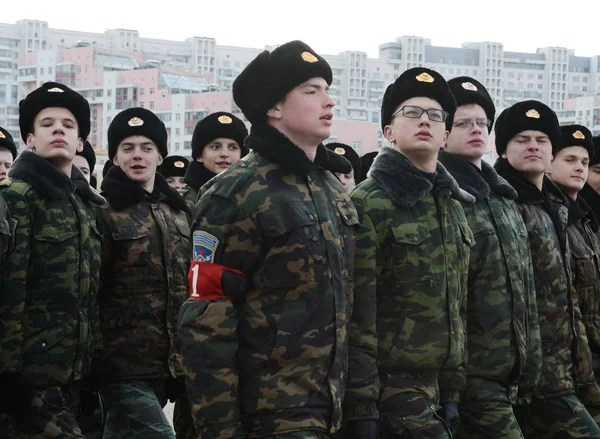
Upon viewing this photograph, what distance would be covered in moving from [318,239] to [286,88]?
64 centimetres

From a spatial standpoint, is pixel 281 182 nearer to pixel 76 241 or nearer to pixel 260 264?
pixel 260 264

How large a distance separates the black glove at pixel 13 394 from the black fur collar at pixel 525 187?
9.90ft

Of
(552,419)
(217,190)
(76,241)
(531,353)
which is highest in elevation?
(217,190)

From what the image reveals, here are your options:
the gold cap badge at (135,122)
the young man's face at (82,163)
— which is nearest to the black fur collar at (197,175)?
the young man's face at (82,163)

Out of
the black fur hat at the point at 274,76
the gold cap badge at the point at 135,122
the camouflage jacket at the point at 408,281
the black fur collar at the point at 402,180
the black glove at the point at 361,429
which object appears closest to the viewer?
the black fur hat at the point at 274,76

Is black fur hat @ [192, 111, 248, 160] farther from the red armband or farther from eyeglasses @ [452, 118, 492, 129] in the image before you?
the red armband

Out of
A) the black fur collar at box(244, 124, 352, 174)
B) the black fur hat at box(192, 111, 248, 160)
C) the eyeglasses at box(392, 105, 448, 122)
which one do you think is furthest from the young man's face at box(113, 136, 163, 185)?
the black fur collar at box(244, 124, 352, 174)

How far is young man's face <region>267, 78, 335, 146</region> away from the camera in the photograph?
16.0 ft

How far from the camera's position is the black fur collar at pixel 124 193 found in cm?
717

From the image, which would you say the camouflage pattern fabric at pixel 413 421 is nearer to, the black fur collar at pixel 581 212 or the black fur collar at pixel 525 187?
the black fur collar at pixel 525 187

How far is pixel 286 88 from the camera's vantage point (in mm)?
4879

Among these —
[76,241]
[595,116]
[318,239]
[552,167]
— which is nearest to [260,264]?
[318,239]

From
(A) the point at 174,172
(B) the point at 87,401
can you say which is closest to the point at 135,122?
(B) the point at 87,401

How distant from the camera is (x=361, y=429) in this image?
507cm
